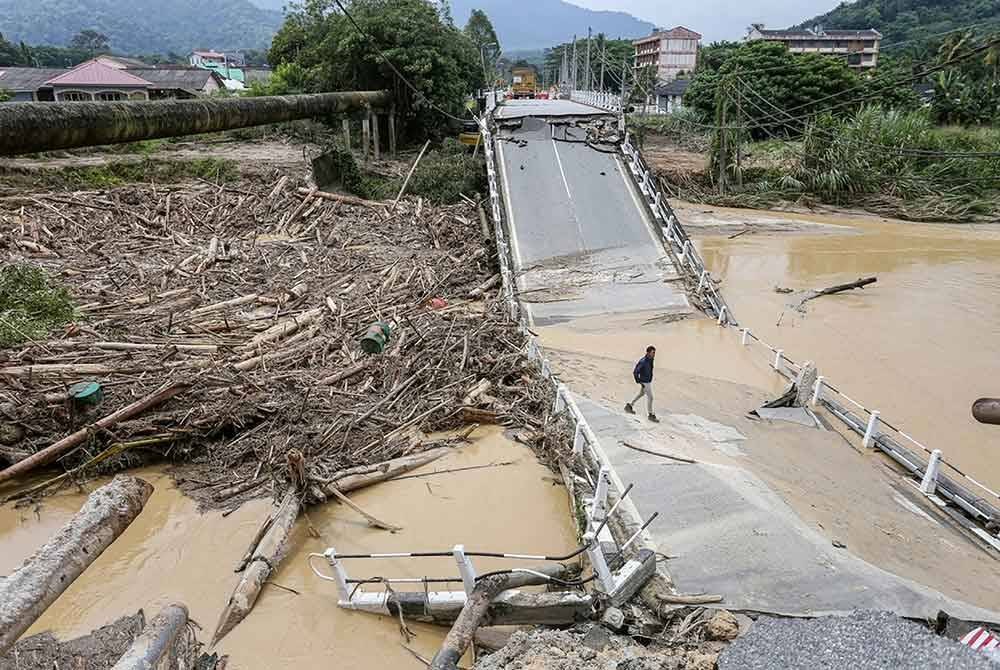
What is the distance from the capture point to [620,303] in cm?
1508

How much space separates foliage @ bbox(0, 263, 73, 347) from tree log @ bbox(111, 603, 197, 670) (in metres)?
7.28

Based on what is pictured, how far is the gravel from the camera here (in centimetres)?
423

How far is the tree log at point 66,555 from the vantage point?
19.0 feet

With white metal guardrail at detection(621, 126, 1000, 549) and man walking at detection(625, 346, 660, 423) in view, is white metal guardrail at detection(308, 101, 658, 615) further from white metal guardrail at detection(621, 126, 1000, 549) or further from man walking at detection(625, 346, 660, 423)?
white metal guardrail at detection(621, 126, 1000, 549)

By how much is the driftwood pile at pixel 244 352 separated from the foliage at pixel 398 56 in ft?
42.7

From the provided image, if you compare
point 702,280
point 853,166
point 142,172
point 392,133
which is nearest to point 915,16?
point 853,166

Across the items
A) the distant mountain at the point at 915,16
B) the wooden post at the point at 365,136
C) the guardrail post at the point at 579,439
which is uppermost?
the distant mountain at the point at 915,16

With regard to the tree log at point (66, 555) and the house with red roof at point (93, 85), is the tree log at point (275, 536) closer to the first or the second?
the tree log at point (66, 555)

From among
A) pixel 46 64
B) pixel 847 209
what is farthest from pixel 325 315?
pixel 46 64

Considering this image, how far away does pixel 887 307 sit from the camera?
62.3 feet

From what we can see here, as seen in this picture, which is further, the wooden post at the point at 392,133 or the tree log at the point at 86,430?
the wooden post at the point at 392,133

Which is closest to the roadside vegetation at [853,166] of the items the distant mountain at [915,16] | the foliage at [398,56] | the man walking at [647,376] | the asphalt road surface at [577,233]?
the asphalt road surface at [577,233]

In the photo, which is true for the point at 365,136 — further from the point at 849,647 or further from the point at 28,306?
the point at 849,647

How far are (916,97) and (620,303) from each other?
4204 cm
